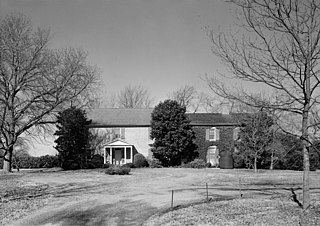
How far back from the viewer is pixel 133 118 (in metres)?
47.0

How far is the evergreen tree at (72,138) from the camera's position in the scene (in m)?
35.8

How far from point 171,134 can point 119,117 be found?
34.8 ft

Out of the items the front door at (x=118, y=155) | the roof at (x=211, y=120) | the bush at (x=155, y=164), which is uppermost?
the roof at (x=211, y=120)

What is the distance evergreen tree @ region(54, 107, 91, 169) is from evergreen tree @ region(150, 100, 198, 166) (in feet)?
25.3

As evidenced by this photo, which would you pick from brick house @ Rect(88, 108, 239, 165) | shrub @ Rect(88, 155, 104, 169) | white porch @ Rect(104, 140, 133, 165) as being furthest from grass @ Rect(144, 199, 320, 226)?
white porch @ Rect(104, 140, 133, 165)

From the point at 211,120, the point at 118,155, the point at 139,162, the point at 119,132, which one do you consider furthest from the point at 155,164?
the point at 211,120

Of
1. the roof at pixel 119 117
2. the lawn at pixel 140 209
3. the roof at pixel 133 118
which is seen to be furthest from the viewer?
the roof at pixel 119 117

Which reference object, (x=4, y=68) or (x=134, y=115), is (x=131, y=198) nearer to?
(x=4, y=68)

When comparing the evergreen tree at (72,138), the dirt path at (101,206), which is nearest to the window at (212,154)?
the evergreen tree at (72,138)

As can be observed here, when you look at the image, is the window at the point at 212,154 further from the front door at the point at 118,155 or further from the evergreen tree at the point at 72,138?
the evergreen tree at the point at 72,138

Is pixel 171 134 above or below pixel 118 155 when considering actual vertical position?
above

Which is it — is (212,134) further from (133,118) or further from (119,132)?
(119,132)

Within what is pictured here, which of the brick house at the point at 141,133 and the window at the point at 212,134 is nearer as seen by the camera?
the brick house at the point at 141,133

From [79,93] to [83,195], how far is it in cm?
1756
